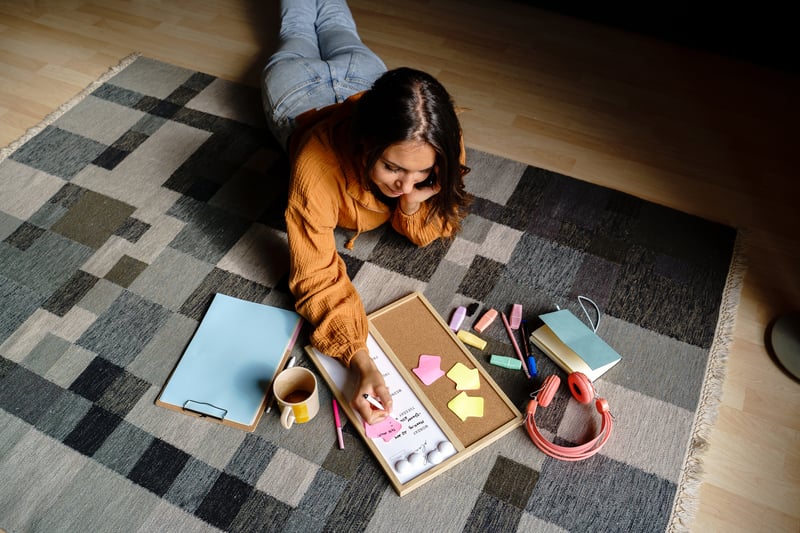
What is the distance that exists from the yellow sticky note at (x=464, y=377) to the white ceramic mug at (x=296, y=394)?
0.30 m

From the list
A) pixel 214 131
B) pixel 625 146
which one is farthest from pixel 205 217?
pixel 625 146

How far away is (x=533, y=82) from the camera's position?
216 centimetres

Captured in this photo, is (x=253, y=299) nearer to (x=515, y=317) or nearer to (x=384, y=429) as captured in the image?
(x=384, y=429)

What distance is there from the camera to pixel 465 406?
1.30 m

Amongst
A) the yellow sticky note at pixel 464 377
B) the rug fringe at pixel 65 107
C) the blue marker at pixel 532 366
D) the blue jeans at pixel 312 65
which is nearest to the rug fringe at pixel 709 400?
the blue marker at pixel 532 366

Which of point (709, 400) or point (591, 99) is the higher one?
point (591, 99)

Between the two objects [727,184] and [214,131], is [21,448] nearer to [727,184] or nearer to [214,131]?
[214,131]

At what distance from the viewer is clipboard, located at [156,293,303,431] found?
1.33 meters

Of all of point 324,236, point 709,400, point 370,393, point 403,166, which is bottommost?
point 709,400

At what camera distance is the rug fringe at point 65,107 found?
1.92 m

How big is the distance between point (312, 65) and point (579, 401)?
1.17 meters

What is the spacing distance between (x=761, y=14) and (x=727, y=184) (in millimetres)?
717

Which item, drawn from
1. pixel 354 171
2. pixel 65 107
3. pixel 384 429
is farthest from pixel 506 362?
pixel 65 107

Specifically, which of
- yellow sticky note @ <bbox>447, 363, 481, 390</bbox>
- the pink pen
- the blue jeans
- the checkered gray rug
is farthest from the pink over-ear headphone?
the blue jeans
